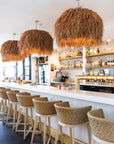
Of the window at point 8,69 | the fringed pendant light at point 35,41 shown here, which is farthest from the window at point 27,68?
the fringed pendant light at point 35,41

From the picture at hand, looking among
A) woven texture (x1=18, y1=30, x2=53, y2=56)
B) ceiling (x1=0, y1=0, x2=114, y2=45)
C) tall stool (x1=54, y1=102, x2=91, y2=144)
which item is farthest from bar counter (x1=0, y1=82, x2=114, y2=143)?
ceiling (x1=0, y1=0, x2=114, y2=45)

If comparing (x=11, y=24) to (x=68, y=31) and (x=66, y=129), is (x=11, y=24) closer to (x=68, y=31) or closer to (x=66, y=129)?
(x=68, y=31)

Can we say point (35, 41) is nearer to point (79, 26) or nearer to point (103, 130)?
point (79, 26)

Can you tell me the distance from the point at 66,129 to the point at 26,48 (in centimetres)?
215

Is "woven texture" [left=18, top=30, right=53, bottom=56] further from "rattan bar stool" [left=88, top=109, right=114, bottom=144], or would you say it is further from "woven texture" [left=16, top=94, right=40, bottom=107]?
"rattan bar stool" [left=88, top=109, right=114, bottom=144]

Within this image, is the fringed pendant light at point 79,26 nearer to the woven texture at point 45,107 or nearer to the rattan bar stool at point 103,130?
the woven texture at point 45,107

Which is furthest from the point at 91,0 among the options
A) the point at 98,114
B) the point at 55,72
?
the point at 55,72

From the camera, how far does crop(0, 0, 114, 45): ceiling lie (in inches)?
143

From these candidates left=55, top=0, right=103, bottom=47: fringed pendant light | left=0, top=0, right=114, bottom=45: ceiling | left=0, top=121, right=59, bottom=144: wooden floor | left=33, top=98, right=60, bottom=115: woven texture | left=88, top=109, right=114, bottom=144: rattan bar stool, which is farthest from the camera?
left=0, top=0, right=114, bottom=45: ceiling

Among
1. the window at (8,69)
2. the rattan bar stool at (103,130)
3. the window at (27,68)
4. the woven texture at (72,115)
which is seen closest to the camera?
the rattan bar stool at (103,130)

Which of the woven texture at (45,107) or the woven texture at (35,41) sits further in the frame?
the woven texture at (35,41)

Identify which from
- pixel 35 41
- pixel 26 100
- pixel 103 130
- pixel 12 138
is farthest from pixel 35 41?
pixel 103 130

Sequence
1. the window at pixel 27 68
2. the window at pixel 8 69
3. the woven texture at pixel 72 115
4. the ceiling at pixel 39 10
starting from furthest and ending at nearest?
the window at pixel 8 69, the window at pixel 27 68, the ceiling at pixel 39 10, the woven texture at pixel 72 115

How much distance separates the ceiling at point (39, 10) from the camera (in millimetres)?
3645
